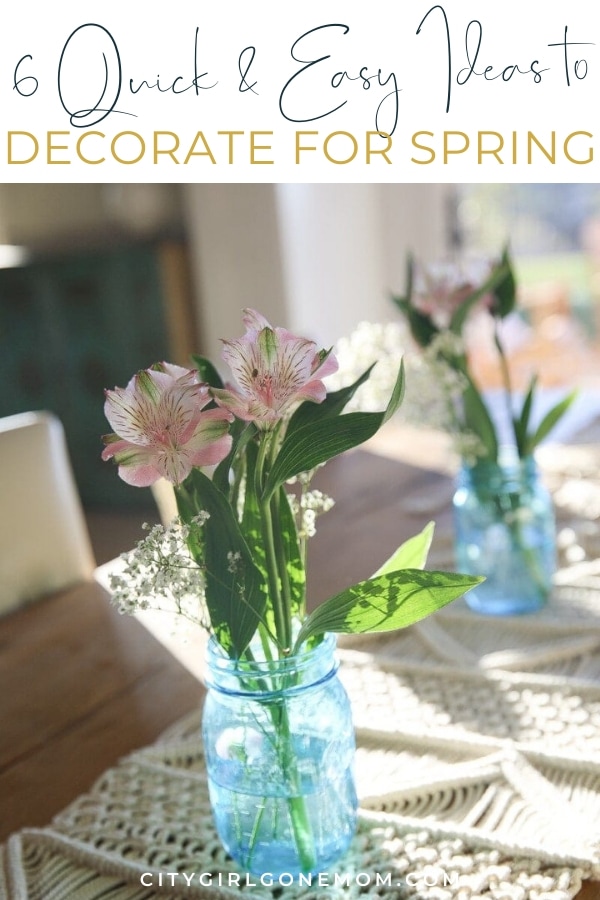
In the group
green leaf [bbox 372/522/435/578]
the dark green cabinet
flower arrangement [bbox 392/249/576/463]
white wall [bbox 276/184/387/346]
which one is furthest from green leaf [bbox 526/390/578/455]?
white wall [bbox 276/184/387/346]

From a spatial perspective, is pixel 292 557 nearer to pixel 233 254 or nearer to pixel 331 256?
pixel 233 254

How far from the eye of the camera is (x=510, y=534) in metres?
1.11

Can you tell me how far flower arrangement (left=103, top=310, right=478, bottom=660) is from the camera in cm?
57

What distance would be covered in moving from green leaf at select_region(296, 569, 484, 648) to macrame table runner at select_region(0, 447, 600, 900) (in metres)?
0.18

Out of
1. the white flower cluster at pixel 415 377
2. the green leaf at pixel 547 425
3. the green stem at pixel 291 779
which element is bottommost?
the green stem at pixel 291 779

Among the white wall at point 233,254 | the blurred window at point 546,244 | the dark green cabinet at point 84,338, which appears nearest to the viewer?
the dark green cabinet at point 84,338

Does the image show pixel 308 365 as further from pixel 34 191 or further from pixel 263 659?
pixel 34 191

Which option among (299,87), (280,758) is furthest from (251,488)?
(299,87)

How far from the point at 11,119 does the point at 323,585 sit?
2495mm

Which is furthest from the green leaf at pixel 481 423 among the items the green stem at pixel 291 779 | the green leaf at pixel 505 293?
the green stem at pixel 291 779

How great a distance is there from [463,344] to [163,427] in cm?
58

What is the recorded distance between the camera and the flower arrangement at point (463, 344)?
1.07m

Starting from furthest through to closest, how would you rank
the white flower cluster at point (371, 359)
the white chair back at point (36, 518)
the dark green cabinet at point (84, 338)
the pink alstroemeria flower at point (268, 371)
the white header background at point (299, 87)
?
the dark green cabinet at point (84, 338)
the white header background at point (299, 87)
the white chair back at point (36, 518)
the white flower cluster at point (371, 359)
the pink alstroemeria flower at point (268, 371)

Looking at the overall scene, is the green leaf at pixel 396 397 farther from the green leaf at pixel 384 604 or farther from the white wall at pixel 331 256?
the white wall at pixel 331 256
